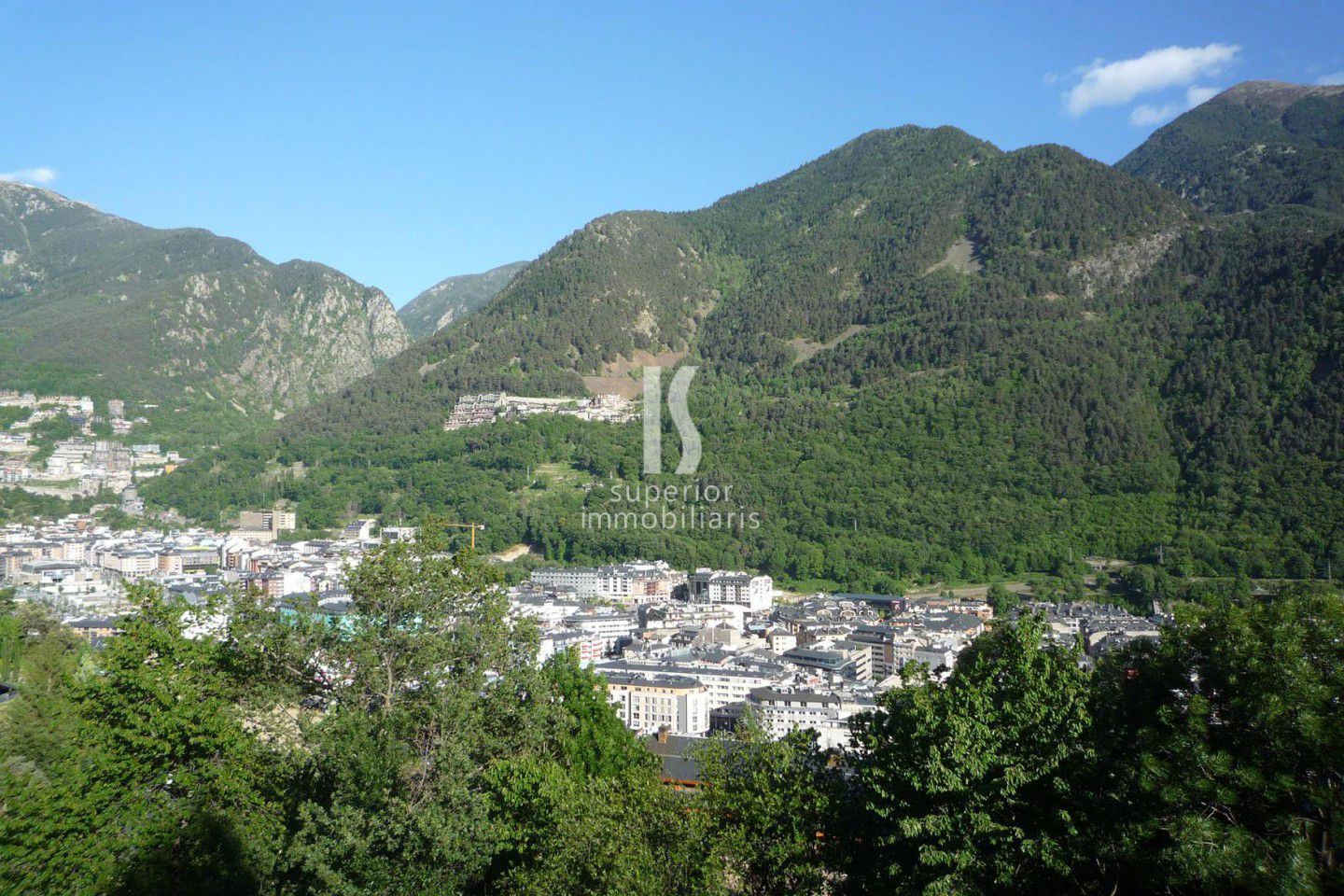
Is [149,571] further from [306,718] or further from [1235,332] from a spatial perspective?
[1235,332]

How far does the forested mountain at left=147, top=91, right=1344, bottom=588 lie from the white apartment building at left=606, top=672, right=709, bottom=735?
2800cm

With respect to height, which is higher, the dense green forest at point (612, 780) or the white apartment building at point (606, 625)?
the dense green forest at point (612, 780)

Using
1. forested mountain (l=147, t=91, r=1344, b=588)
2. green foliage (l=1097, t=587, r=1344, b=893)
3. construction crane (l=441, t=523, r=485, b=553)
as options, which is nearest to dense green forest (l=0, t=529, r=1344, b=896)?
green foliage (l=1097, t=587, r=1344, b=893)

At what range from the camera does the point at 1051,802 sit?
9.75 metres

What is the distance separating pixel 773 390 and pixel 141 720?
85003 millimetres

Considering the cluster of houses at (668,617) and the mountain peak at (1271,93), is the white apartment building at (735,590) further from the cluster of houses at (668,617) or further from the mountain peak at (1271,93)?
the mountain peak at (1271,93)

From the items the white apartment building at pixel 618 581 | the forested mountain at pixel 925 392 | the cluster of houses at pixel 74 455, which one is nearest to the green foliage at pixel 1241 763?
the white apartment building at pixel 618 581

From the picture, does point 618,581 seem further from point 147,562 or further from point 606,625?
point 147,562

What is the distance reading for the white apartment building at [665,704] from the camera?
3322 cm

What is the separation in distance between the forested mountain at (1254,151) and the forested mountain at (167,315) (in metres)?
122

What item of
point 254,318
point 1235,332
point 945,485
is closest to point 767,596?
point 945,485

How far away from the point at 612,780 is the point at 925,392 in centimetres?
7389

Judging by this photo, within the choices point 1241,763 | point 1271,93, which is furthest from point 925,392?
point 1271,93

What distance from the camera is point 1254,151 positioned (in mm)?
143625
